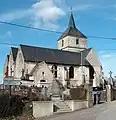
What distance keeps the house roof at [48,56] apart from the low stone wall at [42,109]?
119 feet

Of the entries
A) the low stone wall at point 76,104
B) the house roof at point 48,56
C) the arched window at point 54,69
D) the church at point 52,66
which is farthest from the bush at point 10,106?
the arched window at point 54,69

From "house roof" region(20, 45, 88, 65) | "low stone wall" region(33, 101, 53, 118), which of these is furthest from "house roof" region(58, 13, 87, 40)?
"low stone wall" region(33, 101, 53, 118)

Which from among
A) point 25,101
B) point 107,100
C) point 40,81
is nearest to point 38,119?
point 25,101

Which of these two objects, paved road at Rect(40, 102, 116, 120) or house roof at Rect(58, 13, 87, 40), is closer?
paved road at Rect(40, 102, 116, 120)

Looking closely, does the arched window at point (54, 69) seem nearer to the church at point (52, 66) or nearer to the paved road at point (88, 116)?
the church at point (52, 66)

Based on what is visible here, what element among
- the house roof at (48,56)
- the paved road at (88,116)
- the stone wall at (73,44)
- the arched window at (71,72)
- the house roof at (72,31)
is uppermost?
the house roof at (72,31)

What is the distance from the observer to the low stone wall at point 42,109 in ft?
68.4

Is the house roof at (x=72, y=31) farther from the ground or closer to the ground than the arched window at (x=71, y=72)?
farther from the ground

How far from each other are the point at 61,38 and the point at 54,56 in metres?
19.5

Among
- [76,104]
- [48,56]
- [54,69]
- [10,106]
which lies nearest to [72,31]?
[48,56]

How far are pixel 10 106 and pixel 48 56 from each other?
4190 centimetres

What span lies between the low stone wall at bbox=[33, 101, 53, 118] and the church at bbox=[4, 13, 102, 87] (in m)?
32.4

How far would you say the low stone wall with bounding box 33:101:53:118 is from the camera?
821 inches

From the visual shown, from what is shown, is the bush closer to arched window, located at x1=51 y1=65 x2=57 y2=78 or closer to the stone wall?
arched window, located at x1=51 y1=65 x2=57 y2=78
